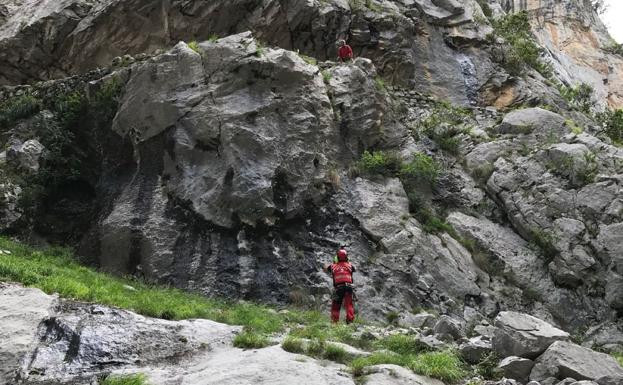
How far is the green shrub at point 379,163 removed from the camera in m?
21.3

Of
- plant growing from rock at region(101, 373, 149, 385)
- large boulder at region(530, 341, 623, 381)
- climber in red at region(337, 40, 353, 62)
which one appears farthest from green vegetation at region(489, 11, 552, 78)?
plant growing from rock at region(101, 373, 149, 385)

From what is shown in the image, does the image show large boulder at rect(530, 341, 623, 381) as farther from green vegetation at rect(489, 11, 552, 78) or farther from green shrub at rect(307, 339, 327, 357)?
green vegetation at rect(489, 11, 552, 78)

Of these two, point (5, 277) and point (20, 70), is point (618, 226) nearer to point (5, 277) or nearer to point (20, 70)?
point (5, 277)

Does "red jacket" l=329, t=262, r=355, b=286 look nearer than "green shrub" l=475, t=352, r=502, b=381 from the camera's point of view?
No

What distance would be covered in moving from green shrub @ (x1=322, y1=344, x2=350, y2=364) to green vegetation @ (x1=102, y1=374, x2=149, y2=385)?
3.25 m

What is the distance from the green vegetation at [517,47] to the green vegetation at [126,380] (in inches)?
1113

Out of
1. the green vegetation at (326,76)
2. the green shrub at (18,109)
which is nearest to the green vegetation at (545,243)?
the green vegetation at (326,76)

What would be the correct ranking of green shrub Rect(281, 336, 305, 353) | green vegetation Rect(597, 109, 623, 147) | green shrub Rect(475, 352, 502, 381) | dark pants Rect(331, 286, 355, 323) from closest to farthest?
green shrub Rect(475, 352, 502, 381) → green shrub Rect(281, 336, 305, 353) → dark pants Rect(331, 286, 355, 323) → green vegetation Rect(597, 109, 623, 147)

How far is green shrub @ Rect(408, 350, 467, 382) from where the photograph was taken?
33.4 ft

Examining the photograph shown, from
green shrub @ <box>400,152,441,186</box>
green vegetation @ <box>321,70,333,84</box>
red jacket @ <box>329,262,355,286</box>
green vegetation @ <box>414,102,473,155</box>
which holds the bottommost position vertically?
red jacket @ <box>329,262,355,286</box>

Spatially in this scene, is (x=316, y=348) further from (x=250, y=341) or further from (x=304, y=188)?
(x=304, y=188)

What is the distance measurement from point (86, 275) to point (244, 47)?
1007cm

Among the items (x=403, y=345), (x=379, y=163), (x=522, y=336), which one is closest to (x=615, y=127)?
(x=379, y=163)

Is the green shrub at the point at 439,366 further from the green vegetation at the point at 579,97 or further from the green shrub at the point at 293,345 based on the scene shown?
the green vegetation at the point at 579,97
